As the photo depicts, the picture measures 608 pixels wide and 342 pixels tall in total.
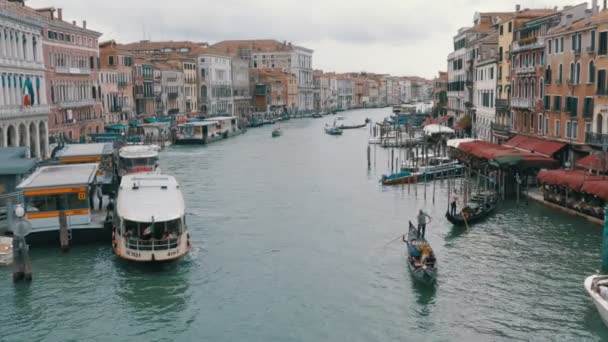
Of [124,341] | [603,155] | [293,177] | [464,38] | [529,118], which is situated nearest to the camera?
[124,341]

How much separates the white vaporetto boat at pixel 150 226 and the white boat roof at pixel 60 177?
4.93 ft

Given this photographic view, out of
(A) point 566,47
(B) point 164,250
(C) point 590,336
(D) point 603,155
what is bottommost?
(C) point 590,336

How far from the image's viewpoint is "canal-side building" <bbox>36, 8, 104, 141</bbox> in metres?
35.5

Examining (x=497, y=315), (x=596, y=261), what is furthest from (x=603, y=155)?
(x=497, y=315)

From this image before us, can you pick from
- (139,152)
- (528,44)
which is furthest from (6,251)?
(528,44)

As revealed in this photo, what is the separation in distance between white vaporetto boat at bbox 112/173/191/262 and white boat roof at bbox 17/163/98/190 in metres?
1.50

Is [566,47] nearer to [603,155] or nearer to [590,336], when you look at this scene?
[603,155]

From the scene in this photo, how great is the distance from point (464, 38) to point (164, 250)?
32.3 meters

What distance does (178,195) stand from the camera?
51.1ft

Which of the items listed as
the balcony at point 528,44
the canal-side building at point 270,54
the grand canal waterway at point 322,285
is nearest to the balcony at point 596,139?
the grand canal waterway at point 322,285

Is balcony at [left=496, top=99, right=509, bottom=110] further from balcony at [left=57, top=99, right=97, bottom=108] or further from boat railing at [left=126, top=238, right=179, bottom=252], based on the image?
balcony at [left=57, top=99, right=97, bottom=108]

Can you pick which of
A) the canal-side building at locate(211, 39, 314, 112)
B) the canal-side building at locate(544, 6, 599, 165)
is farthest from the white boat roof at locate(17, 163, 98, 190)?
the canal-side building at locate(211, 39, 314, 112)

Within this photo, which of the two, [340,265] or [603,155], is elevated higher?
[603,155]

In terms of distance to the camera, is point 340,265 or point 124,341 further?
point 340,265
